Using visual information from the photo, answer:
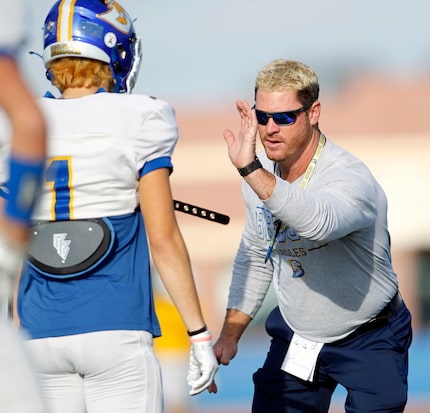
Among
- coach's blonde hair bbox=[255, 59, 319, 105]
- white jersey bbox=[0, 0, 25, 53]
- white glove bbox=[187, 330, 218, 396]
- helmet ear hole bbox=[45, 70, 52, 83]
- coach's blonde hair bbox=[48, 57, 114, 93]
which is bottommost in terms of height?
white glove bbox=[187, 330, 218, 396]

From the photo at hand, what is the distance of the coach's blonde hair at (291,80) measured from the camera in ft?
16.1

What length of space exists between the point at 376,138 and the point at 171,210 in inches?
997

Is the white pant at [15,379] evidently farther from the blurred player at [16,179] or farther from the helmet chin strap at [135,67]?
the helmet chin strap at [135,67]

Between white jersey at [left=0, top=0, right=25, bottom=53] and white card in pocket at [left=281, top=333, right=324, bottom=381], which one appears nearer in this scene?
white jersey at [left=0, top=0, right=25, bottom=53]

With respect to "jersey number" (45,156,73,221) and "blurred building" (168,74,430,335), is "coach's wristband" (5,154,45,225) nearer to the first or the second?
"jersey number" (45,156,73,221)

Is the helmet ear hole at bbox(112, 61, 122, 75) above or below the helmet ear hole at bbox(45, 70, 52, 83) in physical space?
above

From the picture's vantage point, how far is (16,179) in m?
2.74

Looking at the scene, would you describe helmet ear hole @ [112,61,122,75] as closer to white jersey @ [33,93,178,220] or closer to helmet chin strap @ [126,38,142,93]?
helmet chin strap @ [126,38,142,93]

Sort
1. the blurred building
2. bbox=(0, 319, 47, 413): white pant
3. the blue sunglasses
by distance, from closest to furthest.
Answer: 1. bbox=(0, 319, 47, 413): white pant
2. the blue sunglasses
3. the blurred building

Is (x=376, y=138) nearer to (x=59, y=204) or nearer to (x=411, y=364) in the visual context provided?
(x=411, y=364)

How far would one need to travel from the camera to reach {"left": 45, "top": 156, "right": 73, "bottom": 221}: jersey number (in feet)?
12.6

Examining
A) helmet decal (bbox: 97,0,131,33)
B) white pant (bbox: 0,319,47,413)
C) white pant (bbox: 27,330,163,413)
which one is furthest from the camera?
helmet decal (bbox: 97,0,131,33)

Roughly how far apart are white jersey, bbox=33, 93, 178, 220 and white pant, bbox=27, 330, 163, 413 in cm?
45

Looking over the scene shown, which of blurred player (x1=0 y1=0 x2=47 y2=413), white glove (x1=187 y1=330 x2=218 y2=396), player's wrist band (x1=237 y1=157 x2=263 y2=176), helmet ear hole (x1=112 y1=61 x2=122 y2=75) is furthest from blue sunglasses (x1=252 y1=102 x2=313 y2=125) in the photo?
blurred player (x1=0 y1=0 x2=47 y2=413)
